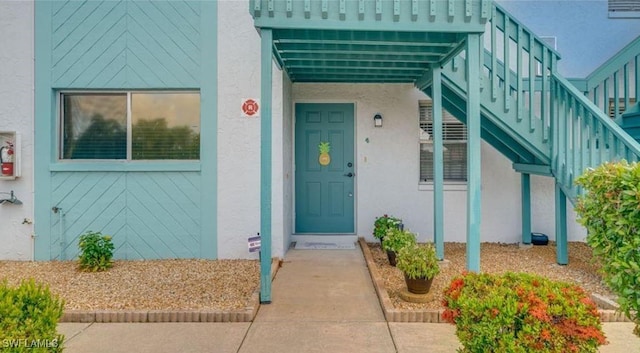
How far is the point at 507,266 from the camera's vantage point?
4.69 m

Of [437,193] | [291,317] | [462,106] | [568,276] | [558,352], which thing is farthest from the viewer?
[462,106]

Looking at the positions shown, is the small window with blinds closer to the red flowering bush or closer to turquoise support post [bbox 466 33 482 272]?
turquoise support post [bbox 466 33 482 272]

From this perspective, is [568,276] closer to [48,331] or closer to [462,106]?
[462,106]

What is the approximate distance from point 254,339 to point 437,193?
305 cm

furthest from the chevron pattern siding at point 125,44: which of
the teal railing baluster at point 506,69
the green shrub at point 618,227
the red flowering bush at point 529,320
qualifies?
the green shrub at point 618,227

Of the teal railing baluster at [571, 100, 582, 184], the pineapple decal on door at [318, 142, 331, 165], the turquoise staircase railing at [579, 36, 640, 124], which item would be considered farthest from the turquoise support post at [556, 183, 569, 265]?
the pineapple decal on door at [318, 142, 331, 165]

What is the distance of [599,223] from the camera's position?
2154 millimetres

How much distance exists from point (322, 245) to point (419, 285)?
260cm

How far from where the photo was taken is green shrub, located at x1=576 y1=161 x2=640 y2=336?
1.96 meters

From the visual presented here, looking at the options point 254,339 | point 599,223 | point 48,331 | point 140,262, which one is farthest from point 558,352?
point 140,262

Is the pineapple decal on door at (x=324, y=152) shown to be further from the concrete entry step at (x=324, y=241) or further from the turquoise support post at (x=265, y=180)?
the turquoise support post at (x=265, y=180)

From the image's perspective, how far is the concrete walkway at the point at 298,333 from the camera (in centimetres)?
281

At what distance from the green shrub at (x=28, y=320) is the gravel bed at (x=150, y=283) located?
1477 millimetres

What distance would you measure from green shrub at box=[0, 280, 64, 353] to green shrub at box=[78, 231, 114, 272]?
9.20ft
